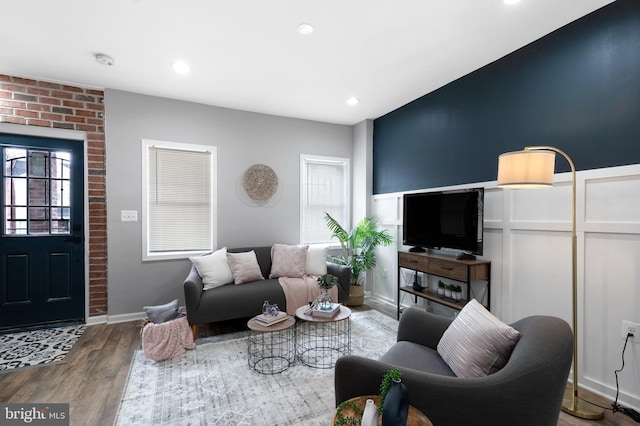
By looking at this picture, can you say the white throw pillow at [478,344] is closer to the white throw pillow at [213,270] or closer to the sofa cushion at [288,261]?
the sofa cushion at [288,261]

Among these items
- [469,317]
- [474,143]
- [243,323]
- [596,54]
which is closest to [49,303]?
[243,323]

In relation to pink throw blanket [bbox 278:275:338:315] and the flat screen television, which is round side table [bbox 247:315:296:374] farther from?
the flat screen television

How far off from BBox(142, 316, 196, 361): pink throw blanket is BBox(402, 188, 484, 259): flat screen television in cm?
257

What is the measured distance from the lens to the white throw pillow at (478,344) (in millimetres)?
1445

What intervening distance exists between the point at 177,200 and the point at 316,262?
6.47 feet

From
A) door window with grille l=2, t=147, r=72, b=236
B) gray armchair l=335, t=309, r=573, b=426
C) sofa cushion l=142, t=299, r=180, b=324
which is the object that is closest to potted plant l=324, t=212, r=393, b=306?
sofa cushion l=142, t=299, r=180, b=324

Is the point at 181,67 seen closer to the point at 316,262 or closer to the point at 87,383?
the point at 316,262

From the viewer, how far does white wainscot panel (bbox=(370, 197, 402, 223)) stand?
4.17 m

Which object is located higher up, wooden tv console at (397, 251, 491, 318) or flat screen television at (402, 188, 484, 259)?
flat screen television at (402, 188, 484, 259)

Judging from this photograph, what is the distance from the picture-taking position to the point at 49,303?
11.2ft

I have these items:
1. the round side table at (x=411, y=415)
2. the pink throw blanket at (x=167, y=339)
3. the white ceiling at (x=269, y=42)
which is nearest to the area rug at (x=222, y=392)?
the pink throw blanket at (x=167, y=339)

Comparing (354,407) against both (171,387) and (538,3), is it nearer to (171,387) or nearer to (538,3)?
(171,387)

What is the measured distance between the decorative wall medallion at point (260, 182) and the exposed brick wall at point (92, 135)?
1.68m

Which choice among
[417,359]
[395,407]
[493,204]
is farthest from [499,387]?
[493,204]
